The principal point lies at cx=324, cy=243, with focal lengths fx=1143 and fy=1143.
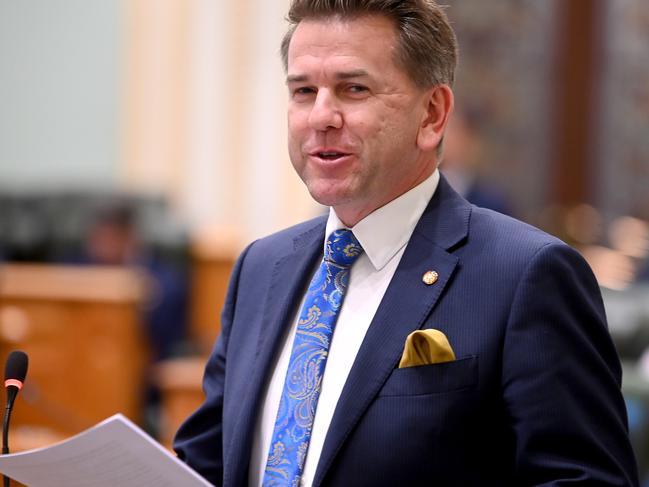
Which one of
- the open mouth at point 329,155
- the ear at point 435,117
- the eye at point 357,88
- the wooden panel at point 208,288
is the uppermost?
the eye at point 357,88

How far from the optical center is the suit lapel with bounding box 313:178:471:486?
5.96 feet

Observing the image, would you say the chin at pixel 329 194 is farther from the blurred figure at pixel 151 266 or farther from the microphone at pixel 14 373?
the blurred figure at pixel 151 266

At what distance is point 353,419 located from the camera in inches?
71.2

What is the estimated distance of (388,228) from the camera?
1.99 meters

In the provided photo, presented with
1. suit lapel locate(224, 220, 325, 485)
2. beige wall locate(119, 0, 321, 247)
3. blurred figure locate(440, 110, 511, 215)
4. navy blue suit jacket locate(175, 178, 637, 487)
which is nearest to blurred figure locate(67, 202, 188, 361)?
beige wall locate(119, 0, 321, 247)

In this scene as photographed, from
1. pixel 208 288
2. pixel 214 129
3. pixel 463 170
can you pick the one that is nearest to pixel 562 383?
pixel 463 170

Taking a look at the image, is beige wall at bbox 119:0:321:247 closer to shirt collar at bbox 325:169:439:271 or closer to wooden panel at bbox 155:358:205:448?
wooden panel at bbox 155:358:205:448

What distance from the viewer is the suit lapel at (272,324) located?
1.98m

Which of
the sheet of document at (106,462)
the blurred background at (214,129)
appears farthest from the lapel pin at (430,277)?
the blurred background at (214,129)

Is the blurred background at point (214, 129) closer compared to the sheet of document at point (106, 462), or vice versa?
the sheet of document at point (106, 462)

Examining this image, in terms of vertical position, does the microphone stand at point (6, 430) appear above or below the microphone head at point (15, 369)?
below

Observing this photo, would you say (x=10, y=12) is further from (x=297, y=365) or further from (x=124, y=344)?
(x=297, y=365)

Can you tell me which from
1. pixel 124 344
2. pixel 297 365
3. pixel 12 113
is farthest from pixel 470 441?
pixel 12 113

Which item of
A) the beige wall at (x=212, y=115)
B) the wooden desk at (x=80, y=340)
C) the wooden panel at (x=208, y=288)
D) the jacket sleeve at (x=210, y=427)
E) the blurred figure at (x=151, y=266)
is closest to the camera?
the jacket sleeve at (x=210, y=427)
